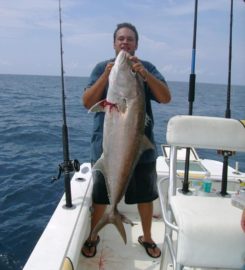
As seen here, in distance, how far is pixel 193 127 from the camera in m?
3.18

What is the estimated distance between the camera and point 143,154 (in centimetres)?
347

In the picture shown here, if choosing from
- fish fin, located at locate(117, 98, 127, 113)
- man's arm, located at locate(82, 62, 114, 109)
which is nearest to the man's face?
man's arm, located at locate(82, 62, 114, 109)

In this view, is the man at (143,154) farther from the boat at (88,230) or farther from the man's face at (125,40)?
the boat at (88,230)

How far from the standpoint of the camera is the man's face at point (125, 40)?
314 cm

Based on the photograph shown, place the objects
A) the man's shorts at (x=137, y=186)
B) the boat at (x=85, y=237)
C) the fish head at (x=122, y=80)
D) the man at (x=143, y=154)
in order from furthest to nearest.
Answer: the man's shorts at (x=137, y=186)
the man at (x=143, y=154)
the fish head at (x=122, y=80)
the boat at (x=85, y=237)

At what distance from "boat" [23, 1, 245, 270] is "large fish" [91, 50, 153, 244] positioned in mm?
497

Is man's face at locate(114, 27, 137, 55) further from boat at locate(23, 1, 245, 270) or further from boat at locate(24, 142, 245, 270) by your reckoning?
boat at locate(24, 142, 245, 270)

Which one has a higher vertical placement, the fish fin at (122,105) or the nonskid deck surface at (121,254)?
the fish fin at (122,105)

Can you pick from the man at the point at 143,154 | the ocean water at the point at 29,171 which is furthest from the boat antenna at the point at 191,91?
the ocean water at the point at 29,171

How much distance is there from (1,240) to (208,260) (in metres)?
3.73

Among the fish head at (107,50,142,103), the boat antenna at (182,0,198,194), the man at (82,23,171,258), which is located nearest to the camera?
the fish head at (107,50,142,103)

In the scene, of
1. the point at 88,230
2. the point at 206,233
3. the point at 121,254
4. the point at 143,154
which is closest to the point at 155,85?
the point at 143,154

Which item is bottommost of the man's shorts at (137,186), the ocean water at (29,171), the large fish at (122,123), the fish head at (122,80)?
the ocean water at (29,171)

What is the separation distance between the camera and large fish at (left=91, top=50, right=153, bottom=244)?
2727 millimetres
